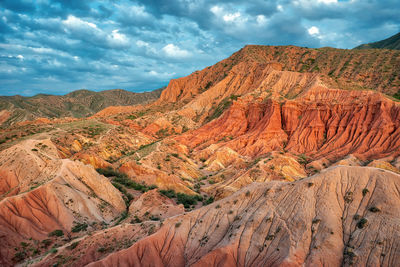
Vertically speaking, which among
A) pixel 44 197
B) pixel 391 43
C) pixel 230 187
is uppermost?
pixel 391 43

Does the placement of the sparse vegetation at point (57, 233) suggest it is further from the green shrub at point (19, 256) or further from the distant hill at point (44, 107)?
the distant hill at point (44, 107)

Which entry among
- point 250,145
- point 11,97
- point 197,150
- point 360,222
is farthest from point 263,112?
point 11,97

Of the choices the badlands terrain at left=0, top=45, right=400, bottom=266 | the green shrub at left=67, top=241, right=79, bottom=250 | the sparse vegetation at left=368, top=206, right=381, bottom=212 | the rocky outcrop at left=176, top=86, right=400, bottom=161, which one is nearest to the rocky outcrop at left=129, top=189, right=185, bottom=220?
the badlands terrain at left=0, top=45, right=400, bottom=266

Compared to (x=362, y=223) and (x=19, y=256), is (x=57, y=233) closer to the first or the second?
(x=19, y=256)

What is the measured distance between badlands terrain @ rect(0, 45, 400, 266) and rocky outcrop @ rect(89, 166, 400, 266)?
55mm

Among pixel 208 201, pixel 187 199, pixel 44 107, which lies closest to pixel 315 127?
pixel 208 201

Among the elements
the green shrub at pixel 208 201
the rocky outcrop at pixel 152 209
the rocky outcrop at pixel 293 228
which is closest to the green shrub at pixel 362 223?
the rocky outcrop at pixel 293 228

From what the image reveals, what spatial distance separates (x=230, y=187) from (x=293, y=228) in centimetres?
2069

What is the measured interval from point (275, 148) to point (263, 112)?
48.2ft

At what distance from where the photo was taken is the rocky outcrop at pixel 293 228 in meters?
10.7

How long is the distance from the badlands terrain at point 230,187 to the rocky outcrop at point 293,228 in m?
0.05

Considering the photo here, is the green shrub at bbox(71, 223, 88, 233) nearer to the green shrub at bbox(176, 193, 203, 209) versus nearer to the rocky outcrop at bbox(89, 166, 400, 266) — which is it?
the rocky outcrop at bbox(89, 166, 400, 266)

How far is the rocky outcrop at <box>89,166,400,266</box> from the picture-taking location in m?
10.7

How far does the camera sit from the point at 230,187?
108 feet
